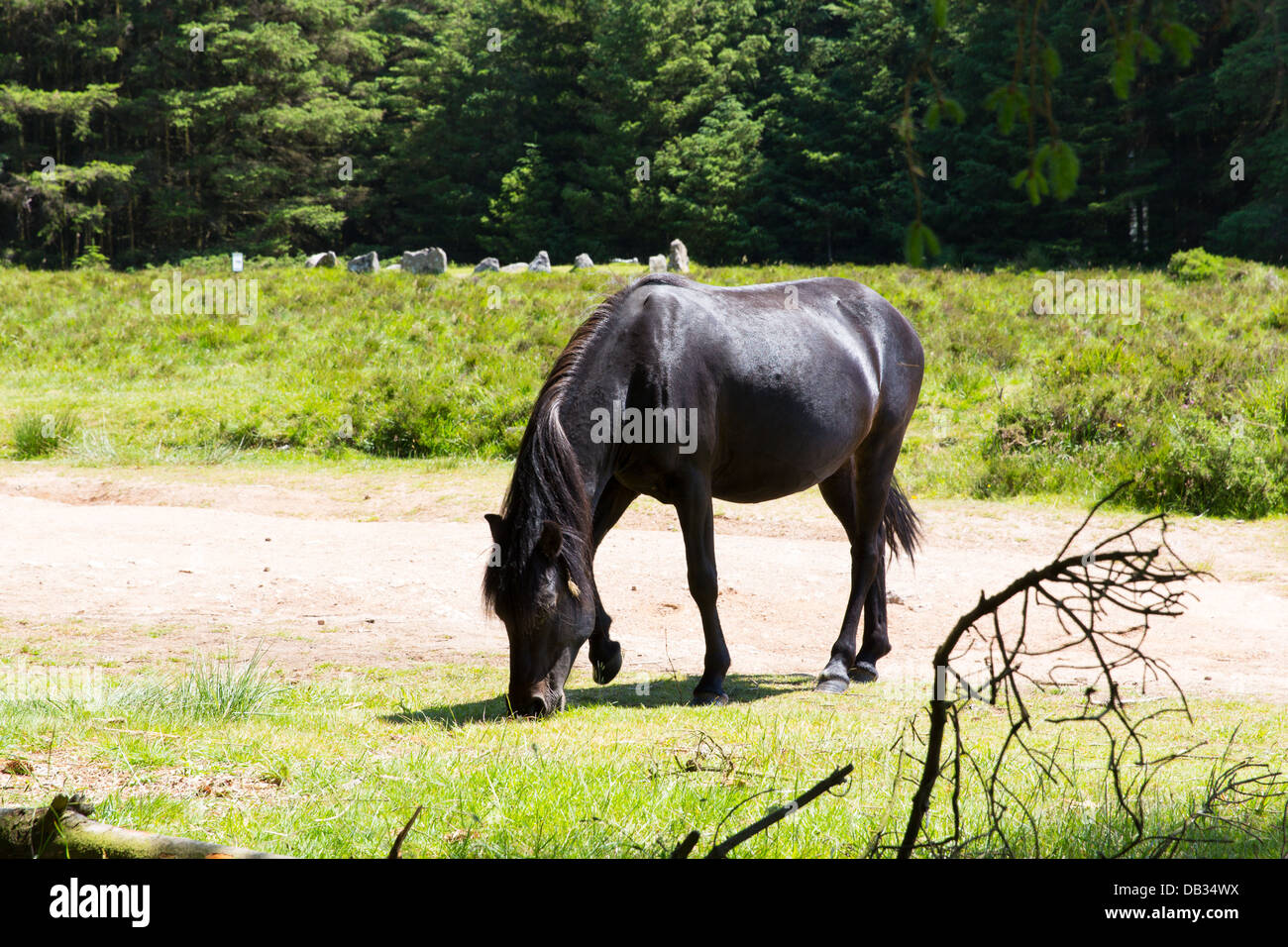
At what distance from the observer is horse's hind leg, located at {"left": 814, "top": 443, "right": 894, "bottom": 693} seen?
6695 mm

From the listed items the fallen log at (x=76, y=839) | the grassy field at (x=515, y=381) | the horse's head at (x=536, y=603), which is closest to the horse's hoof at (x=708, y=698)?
the horse's head at (x=536, y=603)

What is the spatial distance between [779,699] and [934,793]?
6.62 ft

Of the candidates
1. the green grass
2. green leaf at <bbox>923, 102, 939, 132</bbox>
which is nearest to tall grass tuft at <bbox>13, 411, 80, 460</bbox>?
the green grass

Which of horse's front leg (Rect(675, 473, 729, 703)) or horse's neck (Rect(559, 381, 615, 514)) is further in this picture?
horse's front leg (Rect(675, 473, 729, 703))

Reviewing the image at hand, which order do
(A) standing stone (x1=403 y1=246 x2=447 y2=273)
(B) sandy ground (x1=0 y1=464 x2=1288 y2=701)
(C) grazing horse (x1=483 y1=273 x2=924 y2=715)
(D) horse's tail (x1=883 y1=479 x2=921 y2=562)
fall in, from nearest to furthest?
(C) grazing horse (x1=483 y1=273 x2=924 y2=715) < (B) sandy ground (x1=0 y1=464 x2=1288 y2=701) < (D) horse's tail (x1=883 y1=479 x2=921 y2=562) < (A) standing stone (x1=403 y1=246 x2=447 y2=273)

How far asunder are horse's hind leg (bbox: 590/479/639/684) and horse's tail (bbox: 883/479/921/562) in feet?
6.79

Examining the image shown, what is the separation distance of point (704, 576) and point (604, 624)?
0.59m

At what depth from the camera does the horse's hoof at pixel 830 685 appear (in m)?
6.08

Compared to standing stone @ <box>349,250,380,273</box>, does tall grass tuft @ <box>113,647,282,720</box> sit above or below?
below

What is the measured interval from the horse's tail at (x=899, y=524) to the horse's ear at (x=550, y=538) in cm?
301

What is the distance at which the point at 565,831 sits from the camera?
3.30 meters

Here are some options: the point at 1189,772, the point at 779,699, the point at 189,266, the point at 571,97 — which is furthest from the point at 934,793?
the point at 571,97

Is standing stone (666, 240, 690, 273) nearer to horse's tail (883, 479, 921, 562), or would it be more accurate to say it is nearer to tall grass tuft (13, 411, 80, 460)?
tall grass tuft (13, 411, 80, 460)

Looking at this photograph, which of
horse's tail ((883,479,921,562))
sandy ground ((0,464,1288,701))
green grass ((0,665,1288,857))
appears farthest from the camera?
horse's tail ((883,479,921,562))
